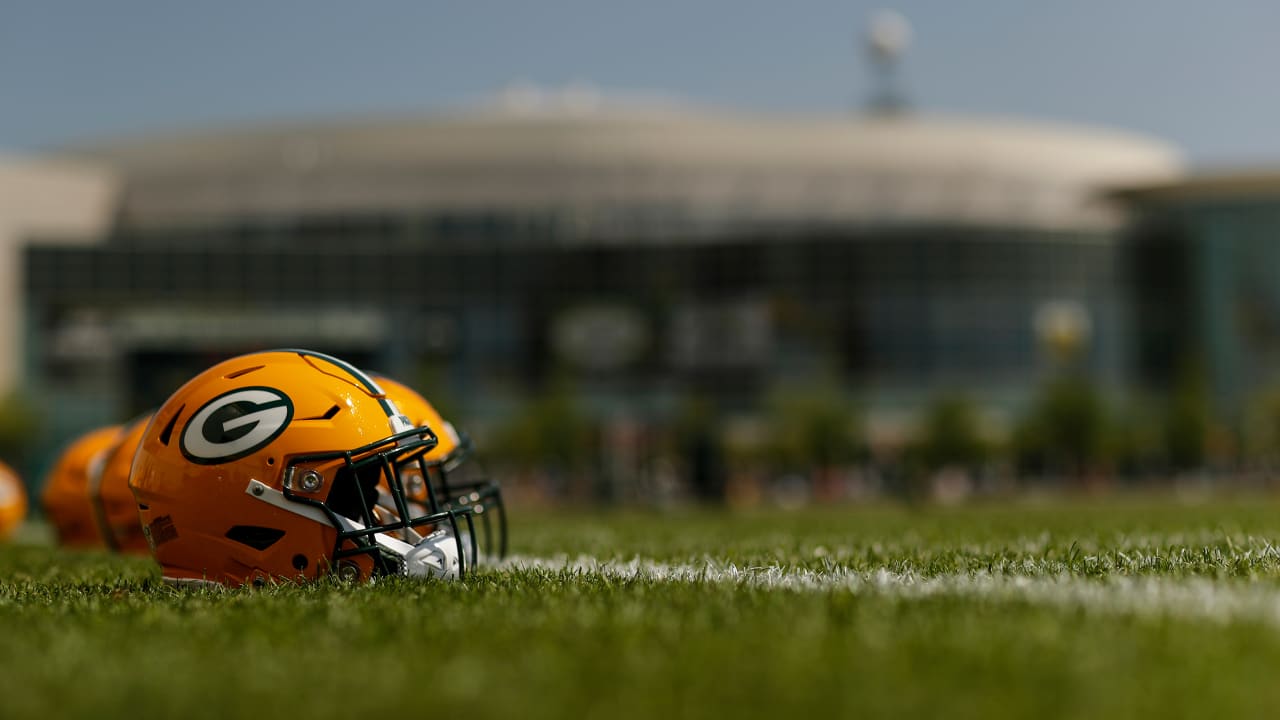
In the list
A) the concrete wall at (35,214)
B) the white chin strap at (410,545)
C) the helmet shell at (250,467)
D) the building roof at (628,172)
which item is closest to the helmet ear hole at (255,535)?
the helmet shell at (250,467)

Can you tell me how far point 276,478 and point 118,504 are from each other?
17.1 feet

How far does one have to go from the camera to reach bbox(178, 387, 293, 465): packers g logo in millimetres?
7324

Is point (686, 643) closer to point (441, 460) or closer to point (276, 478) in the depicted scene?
point (276, 478)

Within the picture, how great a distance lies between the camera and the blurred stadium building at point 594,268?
224 feet

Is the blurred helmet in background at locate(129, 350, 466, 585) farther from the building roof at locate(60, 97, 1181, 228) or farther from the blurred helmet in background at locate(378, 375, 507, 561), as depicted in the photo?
the building roof at locate(60, 97, 1181, 228)

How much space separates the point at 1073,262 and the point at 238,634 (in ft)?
227

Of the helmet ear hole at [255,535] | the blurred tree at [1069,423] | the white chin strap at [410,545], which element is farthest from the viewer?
the blurred tree at [1069,423]

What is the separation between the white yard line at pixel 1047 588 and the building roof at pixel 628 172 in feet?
213

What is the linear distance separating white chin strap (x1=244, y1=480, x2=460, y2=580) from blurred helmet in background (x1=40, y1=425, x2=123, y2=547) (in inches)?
313

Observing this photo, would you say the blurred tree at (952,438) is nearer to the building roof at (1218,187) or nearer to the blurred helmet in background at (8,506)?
the building roof at (1218,187)

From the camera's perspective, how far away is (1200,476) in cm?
6362

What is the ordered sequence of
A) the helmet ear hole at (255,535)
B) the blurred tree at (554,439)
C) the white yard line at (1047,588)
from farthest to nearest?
the blurred tree at (554,439) → the helmet ear hole at (255,535) → the white yard line at (1047,588)

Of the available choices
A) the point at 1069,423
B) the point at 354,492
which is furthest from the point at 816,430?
the point at 354,492

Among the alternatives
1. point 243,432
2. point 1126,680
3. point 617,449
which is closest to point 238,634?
point 243,432
